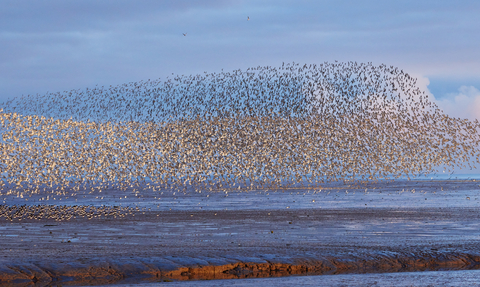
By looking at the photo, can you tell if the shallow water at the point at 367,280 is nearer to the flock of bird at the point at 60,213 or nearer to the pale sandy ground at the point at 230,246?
the pale sandy ground at the point at 230,246

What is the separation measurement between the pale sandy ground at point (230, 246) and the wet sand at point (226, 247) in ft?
0.07

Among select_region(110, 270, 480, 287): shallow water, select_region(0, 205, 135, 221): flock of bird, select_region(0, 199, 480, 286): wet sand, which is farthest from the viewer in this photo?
select_region(0, 205, 135, 221): flock of bird

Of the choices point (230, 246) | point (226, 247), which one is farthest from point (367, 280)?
point (230, 246)

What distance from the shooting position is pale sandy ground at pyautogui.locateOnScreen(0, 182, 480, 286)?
39.7 ft

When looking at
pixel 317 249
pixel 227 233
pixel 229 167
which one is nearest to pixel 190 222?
pixel 227 233

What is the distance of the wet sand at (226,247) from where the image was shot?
12.1 m

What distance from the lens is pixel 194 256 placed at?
13.2m

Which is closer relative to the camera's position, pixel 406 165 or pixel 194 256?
pixel 194 256

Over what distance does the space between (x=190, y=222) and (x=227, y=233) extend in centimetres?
405

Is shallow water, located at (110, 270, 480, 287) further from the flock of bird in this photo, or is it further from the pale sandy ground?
the flock of bird

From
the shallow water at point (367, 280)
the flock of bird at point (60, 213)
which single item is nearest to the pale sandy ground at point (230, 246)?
the shallow water at point (367, 280)

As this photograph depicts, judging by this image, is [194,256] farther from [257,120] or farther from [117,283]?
[257,120]

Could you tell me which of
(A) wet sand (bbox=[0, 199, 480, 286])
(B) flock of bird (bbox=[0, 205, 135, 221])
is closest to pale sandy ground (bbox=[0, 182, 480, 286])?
(A) wet sand (bbox=[0, 199, 480, 286])

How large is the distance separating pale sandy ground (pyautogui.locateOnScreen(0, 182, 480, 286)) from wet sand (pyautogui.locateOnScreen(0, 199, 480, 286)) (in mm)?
21
